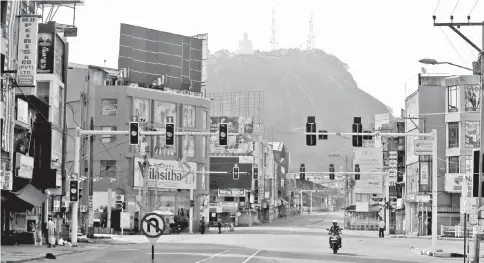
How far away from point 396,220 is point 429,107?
28.0 metres

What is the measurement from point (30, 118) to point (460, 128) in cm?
5268

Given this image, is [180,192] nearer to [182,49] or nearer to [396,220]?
[182,49]

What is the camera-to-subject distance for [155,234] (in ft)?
70.6


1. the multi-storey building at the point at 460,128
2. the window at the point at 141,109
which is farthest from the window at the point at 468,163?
the window at the point at 141,109

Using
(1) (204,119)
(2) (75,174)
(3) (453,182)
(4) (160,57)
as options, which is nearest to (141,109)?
(4) (160,57)

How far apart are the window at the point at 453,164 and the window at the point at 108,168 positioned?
37.8 metres

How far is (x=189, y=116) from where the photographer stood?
11525cm

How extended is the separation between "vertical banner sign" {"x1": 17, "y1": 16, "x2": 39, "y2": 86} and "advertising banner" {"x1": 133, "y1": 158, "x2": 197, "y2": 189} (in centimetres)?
5530

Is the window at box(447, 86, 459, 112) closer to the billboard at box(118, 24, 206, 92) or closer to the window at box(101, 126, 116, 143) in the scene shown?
the billboard at box(118, 24, 206, 92)

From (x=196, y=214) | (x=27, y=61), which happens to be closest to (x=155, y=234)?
(x=27, y=61)

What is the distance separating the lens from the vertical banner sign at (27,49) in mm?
48922

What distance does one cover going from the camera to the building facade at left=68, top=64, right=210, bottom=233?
106875 mm

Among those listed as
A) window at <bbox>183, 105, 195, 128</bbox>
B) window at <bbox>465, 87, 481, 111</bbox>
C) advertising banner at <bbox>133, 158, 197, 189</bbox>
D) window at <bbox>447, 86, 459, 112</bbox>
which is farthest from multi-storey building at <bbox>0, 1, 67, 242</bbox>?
window at <bbox>183, 105, 195, 128</bbox>

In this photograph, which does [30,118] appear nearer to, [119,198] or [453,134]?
[119,198]
